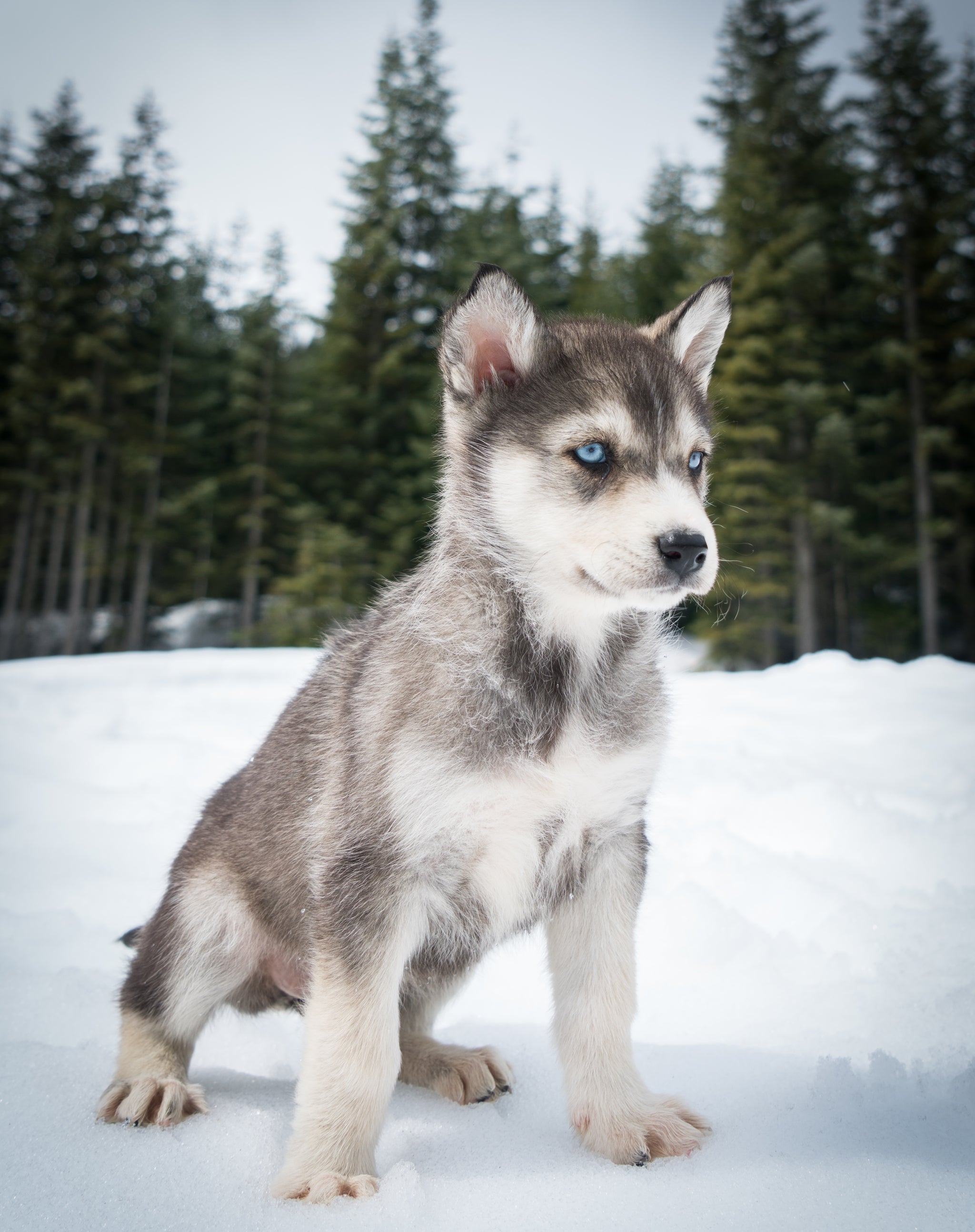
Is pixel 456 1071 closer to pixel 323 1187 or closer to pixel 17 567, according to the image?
pixel 323 1187

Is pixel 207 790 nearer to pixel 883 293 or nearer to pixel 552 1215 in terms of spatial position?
pixel 552 1215

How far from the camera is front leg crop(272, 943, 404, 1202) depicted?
97.0 inches

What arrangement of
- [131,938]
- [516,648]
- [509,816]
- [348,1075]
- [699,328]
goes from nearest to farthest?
[348,1075] → [509,816] → [516,648] → [699,328] → [131,938]

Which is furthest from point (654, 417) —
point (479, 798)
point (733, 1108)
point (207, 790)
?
Result: point (207, 790)

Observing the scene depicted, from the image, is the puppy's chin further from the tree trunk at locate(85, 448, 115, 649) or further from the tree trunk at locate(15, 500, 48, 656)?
the tree trunk at locate(15, 500, 48, 656)

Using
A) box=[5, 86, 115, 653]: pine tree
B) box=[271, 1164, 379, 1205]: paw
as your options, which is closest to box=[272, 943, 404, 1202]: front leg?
box=[271, 1164, 379, 1205]: paw

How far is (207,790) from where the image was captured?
601 cm

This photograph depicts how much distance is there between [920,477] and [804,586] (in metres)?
5.89

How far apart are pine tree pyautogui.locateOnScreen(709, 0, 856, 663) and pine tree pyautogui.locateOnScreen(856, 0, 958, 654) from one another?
5.22 feet

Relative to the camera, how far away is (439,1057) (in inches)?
130

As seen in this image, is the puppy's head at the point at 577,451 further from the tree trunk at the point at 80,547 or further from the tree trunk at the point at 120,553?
the tree trunk at the point at 120,553

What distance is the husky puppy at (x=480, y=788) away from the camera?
8.40 feet

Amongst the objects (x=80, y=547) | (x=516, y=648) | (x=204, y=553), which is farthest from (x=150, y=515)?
(x=516, y=648)

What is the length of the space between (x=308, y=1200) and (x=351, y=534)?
27.1 m
